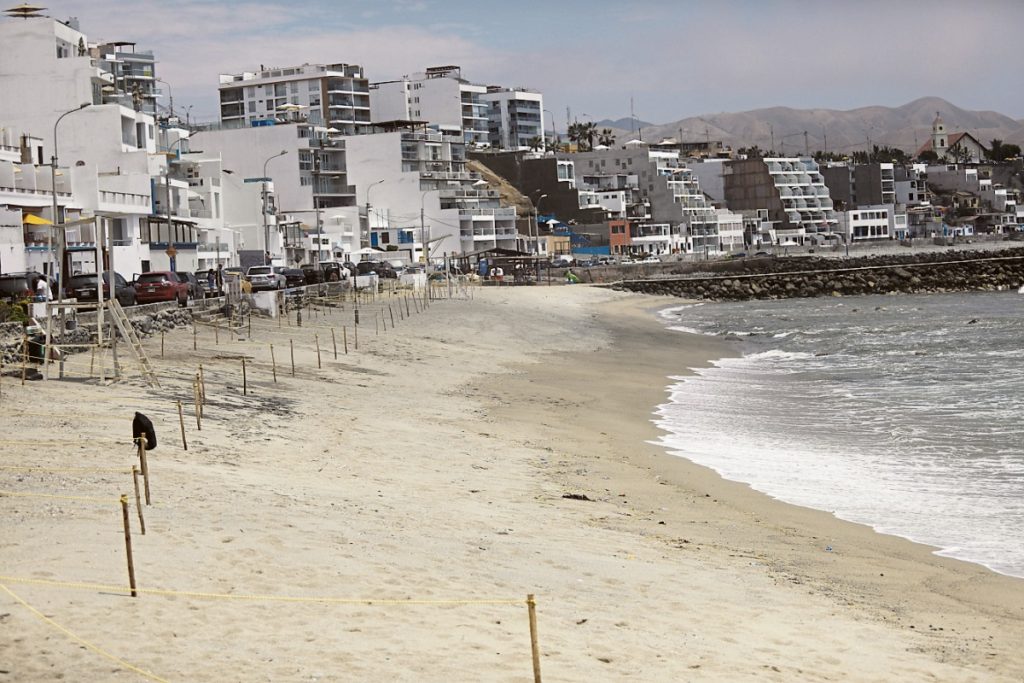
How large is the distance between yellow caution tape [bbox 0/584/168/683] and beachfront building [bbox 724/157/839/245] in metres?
173

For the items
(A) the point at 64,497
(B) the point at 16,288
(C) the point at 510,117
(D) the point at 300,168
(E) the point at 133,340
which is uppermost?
(C) the point at 510,117

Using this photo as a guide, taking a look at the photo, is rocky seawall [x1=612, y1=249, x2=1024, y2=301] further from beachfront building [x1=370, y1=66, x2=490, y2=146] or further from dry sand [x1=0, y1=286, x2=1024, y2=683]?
dry sand [x1=0, y1=286, x2=1024, y2=683]

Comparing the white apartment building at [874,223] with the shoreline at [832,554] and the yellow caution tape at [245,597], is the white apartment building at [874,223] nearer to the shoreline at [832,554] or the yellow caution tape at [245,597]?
the shoreline at [832,554]

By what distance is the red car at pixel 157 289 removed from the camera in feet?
155

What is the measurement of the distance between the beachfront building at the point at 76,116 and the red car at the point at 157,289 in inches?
737

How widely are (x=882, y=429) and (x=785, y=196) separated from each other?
16262 centimetres

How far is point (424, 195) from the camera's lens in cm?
12825

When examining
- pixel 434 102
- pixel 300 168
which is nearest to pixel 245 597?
pixel 300 168

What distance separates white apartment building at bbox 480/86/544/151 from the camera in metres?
194

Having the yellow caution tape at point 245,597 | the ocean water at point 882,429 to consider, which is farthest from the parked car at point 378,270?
the yellow caution tape at point 245,597

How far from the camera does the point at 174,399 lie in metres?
22.7

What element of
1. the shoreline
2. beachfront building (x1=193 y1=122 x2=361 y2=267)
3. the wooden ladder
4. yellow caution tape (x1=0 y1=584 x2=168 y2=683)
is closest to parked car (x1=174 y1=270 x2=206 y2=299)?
the wooden ladder

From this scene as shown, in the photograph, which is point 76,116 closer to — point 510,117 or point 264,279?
point 264,279

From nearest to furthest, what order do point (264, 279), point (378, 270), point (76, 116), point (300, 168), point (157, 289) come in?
point (157, 289) < point (264, 279) < point (76, 116) < point (378, 270) < point (300, 168)
